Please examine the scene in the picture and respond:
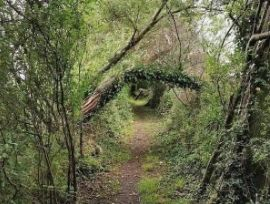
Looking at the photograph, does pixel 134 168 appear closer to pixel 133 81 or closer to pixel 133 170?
pixel 133 170

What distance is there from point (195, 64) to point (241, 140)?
874cm

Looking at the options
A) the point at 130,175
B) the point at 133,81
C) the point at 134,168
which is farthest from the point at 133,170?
the point at 133,81

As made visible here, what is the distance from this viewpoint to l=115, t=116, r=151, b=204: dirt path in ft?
30.5

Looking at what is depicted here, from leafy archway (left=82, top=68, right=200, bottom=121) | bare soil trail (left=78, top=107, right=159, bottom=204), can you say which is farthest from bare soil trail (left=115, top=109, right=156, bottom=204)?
leafy archway (left=82, top=68, right=200, bottom=121)

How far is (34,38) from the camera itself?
5293 millimetres

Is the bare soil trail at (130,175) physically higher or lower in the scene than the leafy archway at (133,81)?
lower

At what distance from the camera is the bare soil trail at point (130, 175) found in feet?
29.9

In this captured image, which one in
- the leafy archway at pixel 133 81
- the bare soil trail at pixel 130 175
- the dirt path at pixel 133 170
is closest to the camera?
the bare soil trail at pixel 130 175

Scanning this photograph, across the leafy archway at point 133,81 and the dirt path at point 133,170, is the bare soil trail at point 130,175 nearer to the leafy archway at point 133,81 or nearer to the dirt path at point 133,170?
the dirt path at point 133,170

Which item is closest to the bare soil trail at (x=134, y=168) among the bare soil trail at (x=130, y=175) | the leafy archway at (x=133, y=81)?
the bare soil trail at (x=130, y=175)

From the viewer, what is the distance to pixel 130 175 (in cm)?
1132

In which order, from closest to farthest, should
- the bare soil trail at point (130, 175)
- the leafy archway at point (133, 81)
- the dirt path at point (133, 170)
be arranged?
the bare soil trail at point (130, 175)
the dirt path at point (133, 170)
the leafy archway at point (133, 81)

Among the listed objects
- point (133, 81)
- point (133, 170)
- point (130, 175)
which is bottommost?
point (130, 175)

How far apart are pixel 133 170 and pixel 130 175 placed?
61 centimetres
